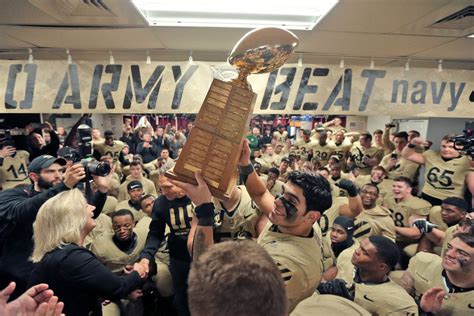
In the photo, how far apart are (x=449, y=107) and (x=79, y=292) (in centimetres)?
354

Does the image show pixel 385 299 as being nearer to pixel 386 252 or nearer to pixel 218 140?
pixel 386 252

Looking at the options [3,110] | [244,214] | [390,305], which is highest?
[3,110]

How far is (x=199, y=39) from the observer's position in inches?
105

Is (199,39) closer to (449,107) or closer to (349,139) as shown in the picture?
(449,107)

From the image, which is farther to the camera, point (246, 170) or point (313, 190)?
point (246, 170)

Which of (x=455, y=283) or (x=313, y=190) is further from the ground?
(x=313, y=190)

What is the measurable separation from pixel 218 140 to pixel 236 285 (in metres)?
Result: 0.78

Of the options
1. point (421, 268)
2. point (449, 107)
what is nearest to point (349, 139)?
point (449, 107)

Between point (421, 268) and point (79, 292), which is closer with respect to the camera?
point (79, 292)

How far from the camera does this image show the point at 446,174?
3.88 m

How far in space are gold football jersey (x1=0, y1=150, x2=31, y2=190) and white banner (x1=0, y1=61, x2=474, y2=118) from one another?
2848 millimetres

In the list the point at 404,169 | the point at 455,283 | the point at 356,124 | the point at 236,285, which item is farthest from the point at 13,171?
the point at 356,124

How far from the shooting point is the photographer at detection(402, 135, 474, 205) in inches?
149

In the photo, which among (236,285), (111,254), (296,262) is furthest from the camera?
(111,254)
